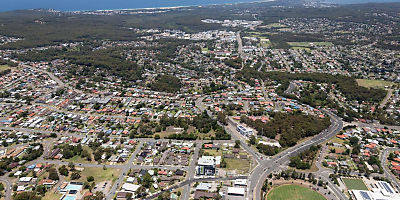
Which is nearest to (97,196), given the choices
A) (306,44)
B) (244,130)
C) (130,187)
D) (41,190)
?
(130,187)

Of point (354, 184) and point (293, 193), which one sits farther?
point (354, 184)

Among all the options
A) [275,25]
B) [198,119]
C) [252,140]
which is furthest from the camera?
[275,25]

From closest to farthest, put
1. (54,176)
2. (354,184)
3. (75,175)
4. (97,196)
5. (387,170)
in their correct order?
(97,196) < (354,184) < (54,176) < (75,175) < (387,170)

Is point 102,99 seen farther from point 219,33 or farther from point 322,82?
point 219,33

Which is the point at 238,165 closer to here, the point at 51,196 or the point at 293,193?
the point at 293,193

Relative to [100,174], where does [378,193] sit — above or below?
above

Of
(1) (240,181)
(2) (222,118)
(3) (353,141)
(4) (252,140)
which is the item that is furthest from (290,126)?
(1) (240,181)

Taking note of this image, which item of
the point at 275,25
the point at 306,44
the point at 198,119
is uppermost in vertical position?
the point at 275,25
